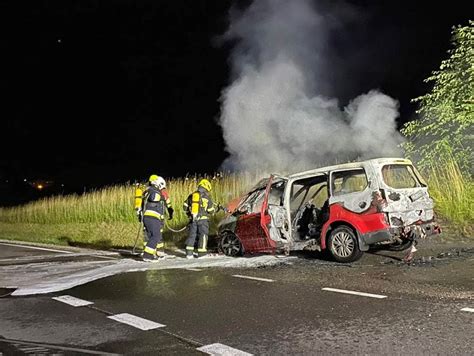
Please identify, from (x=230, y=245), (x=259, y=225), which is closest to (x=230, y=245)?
(x=230, y=245)

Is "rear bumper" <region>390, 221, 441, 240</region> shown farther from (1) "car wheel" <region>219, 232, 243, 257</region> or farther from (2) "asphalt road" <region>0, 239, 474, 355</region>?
(1) "car wheel" <region>219, 232, 243, 257</region>

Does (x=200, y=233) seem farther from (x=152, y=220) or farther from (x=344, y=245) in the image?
(x=344, y=245)

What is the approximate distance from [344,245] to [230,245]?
263cm

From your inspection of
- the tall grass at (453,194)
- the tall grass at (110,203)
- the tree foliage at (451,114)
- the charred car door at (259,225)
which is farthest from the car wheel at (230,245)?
the tall grass at (110,203)

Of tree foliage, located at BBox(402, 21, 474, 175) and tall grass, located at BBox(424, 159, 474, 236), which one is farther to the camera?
tree foliage, located at BBox(402, 21, 474, 175)

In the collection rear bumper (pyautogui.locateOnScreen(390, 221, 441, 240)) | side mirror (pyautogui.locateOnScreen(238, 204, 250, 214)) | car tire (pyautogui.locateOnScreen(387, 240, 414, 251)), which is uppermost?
side mirror (pyautogui.locateOnScreen(238, 204, 250, 214))

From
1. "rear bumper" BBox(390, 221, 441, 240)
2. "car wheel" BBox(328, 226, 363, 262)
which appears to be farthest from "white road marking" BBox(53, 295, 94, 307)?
"rear bumper" BBox(390, 221, 441, 240)

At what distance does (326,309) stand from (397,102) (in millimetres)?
10464

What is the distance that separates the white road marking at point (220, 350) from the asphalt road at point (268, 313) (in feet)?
0.09

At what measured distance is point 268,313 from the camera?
5.61m

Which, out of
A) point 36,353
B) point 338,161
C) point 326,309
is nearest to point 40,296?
point 36,353

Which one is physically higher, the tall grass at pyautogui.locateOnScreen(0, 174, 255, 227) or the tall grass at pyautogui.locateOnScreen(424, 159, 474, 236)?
the tall grass at pyautogui.locateOnScreen(0, 174, 255, 227)

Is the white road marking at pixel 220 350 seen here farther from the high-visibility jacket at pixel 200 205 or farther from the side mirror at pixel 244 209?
the high-visibility jacket at pixel 200 205

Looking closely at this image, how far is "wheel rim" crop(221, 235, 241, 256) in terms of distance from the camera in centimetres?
1041
